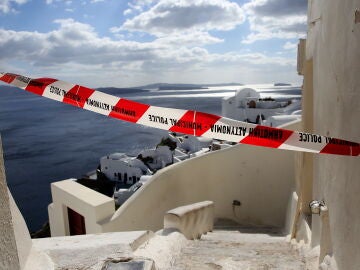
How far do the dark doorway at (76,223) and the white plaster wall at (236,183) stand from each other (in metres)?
2.08

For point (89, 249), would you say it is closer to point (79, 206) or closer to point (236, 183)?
point (79, 206)

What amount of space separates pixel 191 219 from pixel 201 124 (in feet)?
10.9

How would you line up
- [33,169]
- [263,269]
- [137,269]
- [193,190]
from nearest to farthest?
[137,269], [263,269], [193,190], [33,169]

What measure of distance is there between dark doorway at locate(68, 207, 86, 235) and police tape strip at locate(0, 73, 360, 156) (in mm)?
4299

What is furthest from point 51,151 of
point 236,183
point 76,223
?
point 76,223

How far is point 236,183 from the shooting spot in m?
10.1

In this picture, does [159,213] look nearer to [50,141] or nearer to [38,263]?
[38,263]

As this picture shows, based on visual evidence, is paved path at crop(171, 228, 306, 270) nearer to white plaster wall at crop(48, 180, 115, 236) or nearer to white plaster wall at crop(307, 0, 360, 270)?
white plaster wall at crop(307, 0, 360, 270)

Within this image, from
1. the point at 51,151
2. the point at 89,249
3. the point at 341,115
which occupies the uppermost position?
the point at 341,115

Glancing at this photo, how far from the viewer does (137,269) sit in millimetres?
2521

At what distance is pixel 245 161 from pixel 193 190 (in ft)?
5.87

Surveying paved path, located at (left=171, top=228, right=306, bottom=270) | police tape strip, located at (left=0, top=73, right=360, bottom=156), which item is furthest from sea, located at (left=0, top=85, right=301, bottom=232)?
police tape strip, located at (left=0, top=73, right=360, bottom=156)

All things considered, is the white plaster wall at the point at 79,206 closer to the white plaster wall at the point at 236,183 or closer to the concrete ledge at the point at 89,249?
the white plaster wall at the point at 236,183

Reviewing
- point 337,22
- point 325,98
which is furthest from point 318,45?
point 337,22
